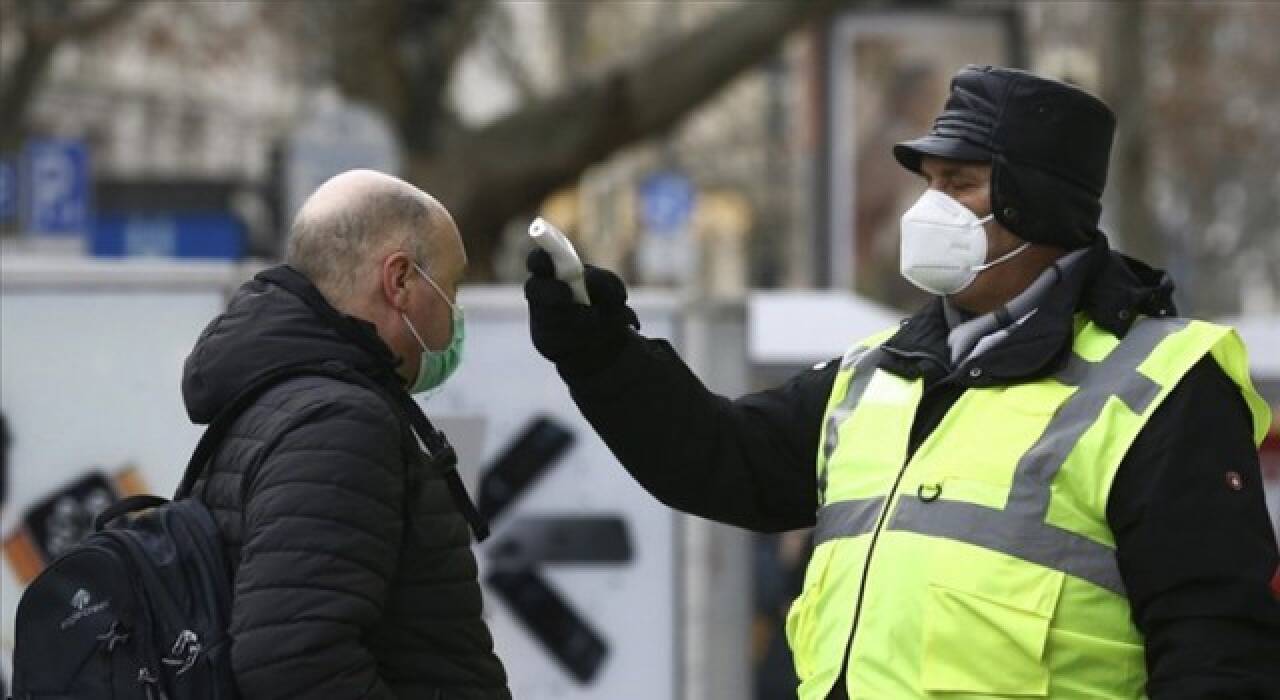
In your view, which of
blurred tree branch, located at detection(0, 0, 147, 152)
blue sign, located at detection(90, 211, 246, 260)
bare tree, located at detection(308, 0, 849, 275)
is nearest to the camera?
bare tree, located at detection(308, 0, 849, 275)

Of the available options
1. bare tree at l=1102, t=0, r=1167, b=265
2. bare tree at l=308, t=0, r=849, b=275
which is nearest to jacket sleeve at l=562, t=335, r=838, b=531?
bare tree at l=308, t=0, r=849, b=275

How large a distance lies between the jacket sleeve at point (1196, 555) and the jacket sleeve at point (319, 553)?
3.14 feet

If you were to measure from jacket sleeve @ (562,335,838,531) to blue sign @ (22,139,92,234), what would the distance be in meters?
12.8

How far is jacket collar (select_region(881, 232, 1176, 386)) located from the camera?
352 cm

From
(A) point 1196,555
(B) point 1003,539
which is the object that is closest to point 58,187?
(B) point 1003,539

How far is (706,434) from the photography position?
390 cm

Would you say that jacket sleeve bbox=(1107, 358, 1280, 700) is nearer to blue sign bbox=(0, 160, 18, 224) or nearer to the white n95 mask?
the white n95 mask

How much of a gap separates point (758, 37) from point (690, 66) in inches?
16.1

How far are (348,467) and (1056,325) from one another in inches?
38.5

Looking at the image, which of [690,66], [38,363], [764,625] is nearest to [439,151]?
[690,66]

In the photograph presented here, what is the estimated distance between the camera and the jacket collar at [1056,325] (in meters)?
3.52

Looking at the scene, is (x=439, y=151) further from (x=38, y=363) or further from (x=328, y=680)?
(x=328, y=680)

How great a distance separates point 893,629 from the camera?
3.47m

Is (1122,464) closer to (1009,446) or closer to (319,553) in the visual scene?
(1009,446)
